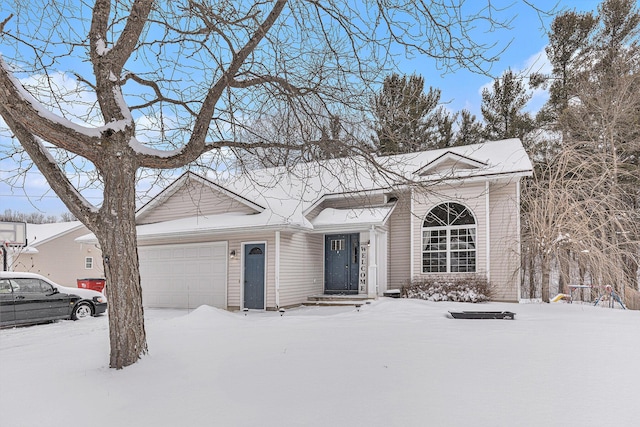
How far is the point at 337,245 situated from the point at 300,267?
177cm

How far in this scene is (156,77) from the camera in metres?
6.58

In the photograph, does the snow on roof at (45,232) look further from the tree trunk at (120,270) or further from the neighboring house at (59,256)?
Answer: the tree trunk at (120,270)

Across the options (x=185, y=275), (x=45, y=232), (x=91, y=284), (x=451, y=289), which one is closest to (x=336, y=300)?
(x=451, y=289)

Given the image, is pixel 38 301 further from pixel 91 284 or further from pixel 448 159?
pixel 448 159

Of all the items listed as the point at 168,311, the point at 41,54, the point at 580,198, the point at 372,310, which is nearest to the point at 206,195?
the point at 168,311

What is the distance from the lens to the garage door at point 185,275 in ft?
44.7

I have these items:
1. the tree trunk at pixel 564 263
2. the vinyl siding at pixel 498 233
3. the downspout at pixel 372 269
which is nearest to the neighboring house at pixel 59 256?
the downspout at pixel 372 269

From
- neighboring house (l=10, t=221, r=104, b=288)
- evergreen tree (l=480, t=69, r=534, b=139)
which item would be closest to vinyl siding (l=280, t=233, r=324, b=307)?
evergreen tree (l=480, t=69, r=534, b=139)

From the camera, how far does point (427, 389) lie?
3916 millimetres

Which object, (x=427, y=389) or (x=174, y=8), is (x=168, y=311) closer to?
(x=174, y=8)

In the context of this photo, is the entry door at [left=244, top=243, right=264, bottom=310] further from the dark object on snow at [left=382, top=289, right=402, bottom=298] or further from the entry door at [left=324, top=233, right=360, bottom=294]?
the dark object on snow at [left=382, top=289, right=402, bottom=298]

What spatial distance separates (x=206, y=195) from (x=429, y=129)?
1266 centimetres

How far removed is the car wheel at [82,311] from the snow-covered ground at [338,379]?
5.72 m

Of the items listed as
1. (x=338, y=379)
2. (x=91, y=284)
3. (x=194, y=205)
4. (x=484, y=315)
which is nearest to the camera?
(x=338, y=379)
